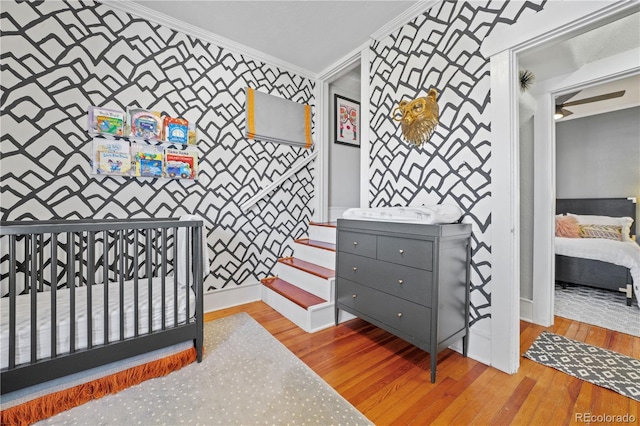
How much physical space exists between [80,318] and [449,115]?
265cm

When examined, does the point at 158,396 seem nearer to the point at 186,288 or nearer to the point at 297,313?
the point at 186,288

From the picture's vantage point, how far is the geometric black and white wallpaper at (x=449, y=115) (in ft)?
5.75

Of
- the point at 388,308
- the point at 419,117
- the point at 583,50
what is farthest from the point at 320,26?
the point at 388,308

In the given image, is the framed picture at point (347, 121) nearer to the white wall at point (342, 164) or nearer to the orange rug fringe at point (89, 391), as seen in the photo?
the white wall at point (342, 164)

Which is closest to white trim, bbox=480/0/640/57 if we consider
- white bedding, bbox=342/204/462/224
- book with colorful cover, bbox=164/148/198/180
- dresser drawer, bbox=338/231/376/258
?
white bedding, bbox=342/204/462/224

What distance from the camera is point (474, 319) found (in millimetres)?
1818

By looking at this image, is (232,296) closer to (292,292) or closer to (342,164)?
(292,292)

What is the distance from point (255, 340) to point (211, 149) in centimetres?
181

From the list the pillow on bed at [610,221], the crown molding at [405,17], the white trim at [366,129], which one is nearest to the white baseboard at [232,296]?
the white trim at [366,129]

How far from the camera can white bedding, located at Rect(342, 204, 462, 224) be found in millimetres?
1623

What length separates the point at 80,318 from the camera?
138 centimetres

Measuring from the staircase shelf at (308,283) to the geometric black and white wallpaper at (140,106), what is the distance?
22 cm

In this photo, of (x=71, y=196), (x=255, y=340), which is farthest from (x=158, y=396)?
(x=71, y=196)

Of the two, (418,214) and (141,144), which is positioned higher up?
(141,144)
